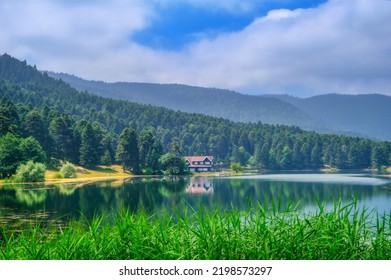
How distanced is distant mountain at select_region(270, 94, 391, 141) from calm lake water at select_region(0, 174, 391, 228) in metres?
0.75

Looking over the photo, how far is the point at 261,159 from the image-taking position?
428 inches

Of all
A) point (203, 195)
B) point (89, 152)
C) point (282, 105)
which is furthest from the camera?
point (89, 152)

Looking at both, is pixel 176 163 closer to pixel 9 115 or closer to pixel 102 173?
pixel 102 173

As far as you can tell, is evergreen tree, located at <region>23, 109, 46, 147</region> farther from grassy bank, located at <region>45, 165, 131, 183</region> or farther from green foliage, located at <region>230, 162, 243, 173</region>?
green foliage, located at <region>230, 162, 243, 173</region>

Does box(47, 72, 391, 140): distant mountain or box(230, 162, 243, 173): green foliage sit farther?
box(230, 162, 243, 173): green foliage

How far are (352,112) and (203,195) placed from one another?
3307 millimetres

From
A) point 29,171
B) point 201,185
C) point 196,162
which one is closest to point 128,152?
point 201,185

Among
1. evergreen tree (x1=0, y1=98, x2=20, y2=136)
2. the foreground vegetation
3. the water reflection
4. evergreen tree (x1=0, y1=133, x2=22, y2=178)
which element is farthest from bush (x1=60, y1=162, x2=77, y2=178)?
the foreground vegetation

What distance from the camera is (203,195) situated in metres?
9.45

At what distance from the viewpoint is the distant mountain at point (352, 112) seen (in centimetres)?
615

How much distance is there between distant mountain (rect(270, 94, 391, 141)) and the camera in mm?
6148

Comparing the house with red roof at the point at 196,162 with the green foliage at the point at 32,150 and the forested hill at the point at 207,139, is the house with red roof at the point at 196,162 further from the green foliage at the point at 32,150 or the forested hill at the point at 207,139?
the green foliage at the point at 32,150
